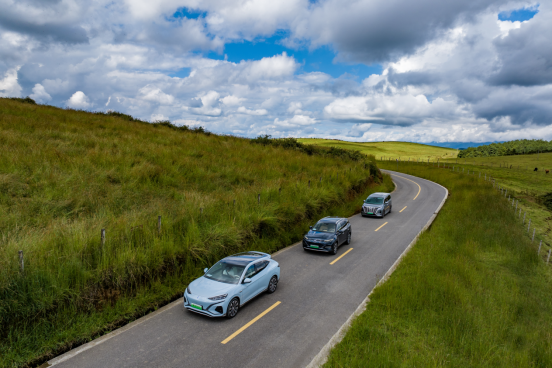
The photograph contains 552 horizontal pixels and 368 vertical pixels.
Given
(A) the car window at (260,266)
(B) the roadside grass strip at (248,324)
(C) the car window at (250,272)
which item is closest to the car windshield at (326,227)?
(A) the car window at (260,266)

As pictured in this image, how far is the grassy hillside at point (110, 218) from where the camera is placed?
24.0 feet

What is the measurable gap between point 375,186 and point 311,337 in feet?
92.1

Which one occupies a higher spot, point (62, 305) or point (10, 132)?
point (10, 132)

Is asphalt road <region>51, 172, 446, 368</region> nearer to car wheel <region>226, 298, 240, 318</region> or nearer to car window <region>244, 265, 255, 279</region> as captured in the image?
car wheel <region>226, 298, 240, 318</region>

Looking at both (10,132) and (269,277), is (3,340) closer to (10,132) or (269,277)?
(269,277)

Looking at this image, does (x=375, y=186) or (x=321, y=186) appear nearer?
(x=321, y=186)

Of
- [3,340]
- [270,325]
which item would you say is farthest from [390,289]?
[3,340]

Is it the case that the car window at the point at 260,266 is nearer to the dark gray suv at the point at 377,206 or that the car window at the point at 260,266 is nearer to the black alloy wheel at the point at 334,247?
the black alloy wheel at the point at 334,247

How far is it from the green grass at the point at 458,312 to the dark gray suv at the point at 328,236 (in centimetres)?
324

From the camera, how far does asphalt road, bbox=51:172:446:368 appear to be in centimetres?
682

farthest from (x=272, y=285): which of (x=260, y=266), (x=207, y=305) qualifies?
(x=207, y=305)

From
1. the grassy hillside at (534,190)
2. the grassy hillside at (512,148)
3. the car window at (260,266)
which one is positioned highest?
the grassy hillside at (512,148)

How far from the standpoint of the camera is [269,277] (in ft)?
33.5

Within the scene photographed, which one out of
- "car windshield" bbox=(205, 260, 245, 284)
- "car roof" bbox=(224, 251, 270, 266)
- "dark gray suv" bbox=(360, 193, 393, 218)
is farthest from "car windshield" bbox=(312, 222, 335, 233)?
"dark gray suv" bbox=(360, 193, 393, 218)
